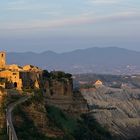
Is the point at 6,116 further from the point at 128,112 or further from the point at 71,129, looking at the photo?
the point at 128,112

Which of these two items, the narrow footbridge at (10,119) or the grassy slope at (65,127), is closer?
the narrow footbridge at (10,119)

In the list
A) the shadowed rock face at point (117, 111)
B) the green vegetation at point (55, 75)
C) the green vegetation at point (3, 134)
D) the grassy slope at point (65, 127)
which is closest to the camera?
the green vegetation at point (3, 134)

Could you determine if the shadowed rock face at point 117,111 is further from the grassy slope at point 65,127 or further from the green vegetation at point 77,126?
the grassy slope at point 65,127

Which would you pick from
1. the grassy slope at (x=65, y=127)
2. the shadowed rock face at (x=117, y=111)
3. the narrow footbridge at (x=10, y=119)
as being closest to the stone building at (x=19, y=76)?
the grassy slope at (x=65, y=127)

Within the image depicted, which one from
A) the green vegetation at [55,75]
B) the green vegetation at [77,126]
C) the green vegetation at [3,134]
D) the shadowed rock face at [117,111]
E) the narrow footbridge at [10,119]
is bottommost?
the shadowed rock face at [117,111]

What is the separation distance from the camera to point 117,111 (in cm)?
10619

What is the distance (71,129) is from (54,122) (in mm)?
6557

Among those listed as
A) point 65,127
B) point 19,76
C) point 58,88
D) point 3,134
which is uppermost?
point 19,76

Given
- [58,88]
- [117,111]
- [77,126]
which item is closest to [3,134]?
[77,126]

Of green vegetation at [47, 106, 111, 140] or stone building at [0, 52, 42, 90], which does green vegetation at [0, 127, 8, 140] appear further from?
stone building at [0, 52, 42, 90]

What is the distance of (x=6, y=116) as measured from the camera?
5097 centimetres

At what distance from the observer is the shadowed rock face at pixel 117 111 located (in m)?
91.4

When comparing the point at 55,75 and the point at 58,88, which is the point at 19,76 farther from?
the point at 55,75

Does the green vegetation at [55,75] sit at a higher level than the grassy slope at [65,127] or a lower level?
higher
